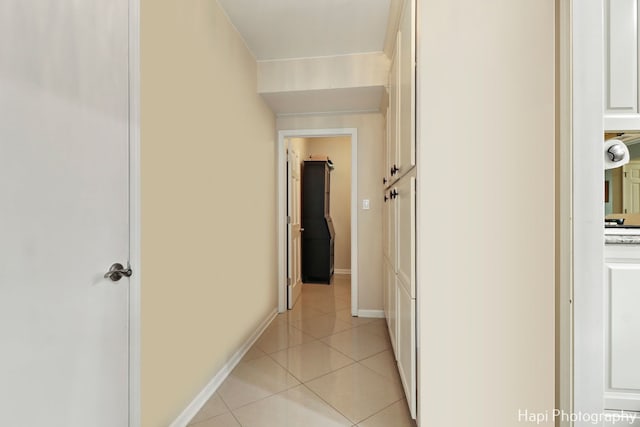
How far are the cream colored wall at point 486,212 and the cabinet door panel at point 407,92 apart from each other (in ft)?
0.36

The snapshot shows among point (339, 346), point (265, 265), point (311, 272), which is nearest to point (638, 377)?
point (339, 346)

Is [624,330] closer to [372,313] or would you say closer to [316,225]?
[372,313]

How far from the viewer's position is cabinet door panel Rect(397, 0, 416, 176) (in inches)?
55.5

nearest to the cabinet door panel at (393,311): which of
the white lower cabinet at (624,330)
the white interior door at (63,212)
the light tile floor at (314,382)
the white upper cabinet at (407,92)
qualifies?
the light tile floor at (314,382)

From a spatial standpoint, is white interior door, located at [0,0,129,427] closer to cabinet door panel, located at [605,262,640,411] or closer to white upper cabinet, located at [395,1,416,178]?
white upper cabinet, located at [395,1,416,178]

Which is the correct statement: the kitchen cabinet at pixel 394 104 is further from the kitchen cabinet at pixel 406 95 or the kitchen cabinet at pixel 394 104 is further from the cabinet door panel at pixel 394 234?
the cabinet door panel at pixel 394 234

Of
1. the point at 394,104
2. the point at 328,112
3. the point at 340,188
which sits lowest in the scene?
the point at 340,188

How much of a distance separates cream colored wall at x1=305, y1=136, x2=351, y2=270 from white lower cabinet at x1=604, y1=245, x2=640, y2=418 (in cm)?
431

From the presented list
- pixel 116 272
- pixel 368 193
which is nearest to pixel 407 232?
pixel 116 272

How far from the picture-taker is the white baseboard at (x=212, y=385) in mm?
1539

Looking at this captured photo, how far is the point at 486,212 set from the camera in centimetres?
125

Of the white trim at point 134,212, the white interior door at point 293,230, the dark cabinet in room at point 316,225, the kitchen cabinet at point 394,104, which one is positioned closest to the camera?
the white trim at point 134,212

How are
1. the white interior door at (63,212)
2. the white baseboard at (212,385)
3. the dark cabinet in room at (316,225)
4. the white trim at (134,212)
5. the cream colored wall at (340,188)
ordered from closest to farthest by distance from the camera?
the white interior door at (63,212), the white trim at (134,212), the white baseboard at (212,385), the dark cabinet in room at (316,225), the cream colored wall at (340,188)

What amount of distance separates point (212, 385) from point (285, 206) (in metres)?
1.96
